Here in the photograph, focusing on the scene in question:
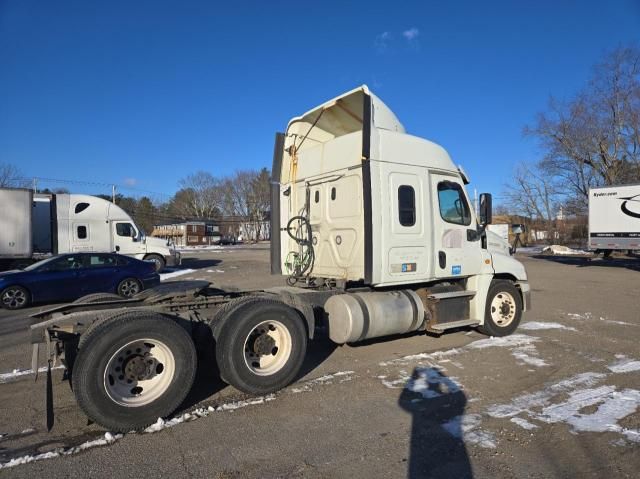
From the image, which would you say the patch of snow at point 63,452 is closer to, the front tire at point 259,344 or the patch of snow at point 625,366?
the front tire at point 259,344

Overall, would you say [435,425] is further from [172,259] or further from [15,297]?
[172,259]

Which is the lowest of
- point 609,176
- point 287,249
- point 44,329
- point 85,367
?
point 85,367

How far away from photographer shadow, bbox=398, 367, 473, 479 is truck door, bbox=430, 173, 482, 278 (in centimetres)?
186

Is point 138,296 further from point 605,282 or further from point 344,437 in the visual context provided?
point 605,282

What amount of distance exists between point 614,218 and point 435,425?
22.8 meters

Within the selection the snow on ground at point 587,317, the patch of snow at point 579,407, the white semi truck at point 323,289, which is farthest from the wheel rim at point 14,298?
the snow on ground at point 587,317

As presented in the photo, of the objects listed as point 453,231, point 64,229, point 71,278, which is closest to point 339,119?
point 453,231

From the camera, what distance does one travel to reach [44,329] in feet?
13.1

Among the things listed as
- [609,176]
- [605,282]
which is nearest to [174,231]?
[609,176]

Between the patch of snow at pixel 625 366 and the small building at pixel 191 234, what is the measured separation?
246 feet

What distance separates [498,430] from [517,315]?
13.6 ft

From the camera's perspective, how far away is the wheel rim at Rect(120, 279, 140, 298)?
12.5 meters

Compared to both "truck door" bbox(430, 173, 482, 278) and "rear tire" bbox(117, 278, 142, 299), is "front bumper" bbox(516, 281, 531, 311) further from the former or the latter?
"rear tire" bbox(117, 278, 142, 299)

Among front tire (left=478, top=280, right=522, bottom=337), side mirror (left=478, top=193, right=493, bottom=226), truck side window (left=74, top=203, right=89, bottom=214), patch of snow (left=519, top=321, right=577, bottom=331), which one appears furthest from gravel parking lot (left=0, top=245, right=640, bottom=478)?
truck side window (left=74, top=203, right=89, bottom=214)
